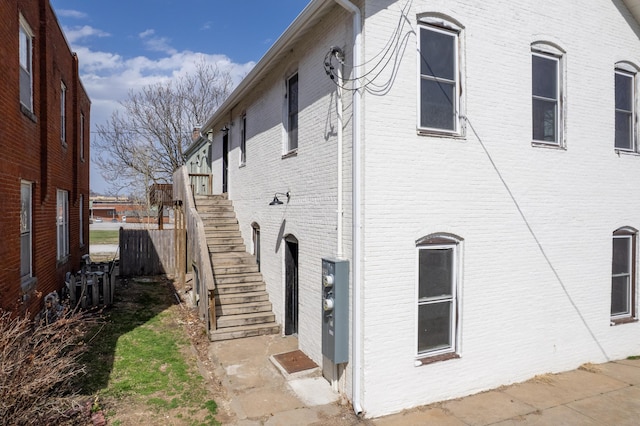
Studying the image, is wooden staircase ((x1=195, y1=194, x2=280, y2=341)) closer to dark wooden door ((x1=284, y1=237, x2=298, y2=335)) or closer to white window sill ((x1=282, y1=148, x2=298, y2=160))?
dark wooden door ((x1=284, y1=237, x2=298, y2=335))

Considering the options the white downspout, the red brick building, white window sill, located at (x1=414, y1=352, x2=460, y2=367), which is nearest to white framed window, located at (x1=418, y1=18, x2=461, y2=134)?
the white downspout

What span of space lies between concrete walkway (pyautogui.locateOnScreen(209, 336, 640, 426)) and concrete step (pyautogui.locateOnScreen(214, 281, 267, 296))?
6.86 ft

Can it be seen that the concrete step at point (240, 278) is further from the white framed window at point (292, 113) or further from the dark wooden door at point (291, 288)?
the white framed window at point (292, 113)

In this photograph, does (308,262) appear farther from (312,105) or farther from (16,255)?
(16,255)

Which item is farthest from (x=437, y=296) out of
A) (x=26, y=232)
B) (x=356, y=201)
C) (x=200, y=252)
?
(x=26, y=232)

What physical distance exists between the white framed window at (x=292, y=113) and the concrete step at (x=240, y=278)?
3.38 metres

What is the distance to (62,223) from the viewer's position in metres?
11.9

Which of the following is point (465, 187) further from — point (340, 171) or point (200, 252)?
point (200, 252)

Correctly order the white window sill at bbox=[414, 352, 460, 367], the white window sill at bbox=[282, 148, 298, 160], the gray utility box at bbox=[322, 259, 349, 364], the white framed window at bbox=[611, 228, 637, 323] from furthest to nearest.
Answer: the white framed window at bbox=[611, 228, 637, 323] < the white window sill at bbox=[282, 148, 298, 160] < the white window sill at bbox=[414, 352, 460, 367] < the gray utility box at bbox=[322, 259, 349, 364]

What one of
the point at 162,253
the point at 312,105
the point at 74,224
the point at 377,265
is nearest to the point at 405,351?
the point at 377,265

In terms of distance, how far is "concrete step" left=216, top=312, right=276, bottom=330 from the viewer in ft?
28.9

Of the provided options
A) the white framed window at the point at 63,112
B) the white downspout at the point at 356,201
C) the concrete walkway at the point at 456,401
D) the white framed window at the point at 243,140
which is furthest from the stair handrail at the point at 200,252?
the white downspout at the point at 356,201

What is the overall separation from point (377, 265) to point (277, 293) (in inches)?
157

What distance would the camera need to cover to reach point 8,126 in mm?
6824
